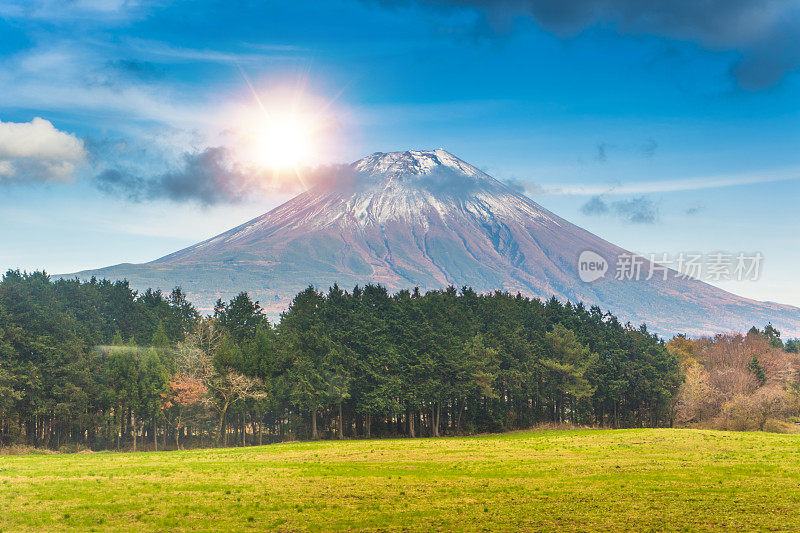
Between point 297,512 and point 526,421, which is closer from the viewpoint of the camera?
point 297,512

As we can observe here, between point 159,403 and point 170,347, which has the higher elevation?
point 170,347

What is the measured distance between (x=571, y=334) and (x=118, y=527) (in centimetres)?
6472

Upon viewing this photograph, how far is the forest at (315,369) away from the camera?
2469 inches

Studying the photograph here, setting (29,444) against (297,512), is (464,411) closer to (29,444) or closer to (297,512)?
(29,444)

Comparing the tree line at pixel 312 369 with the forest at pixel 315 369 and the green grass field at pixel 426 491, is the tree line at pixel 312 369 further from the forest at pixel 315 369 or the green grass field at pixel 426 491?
the green grass field at pixel 426 491

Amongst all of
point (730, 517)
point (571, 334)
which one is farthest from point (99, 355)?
point (730, 517)

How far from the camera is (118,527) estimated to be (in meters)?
22.0

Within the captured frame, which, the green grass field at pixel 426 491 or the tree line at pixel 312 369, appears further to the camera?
the tree line at pixel 312 369

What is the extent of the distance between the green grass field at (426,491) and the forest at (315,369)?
21358mm

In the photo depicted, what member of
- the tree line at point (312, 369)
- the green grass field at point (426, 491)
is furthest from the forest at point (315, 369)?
the green grass field at point (426, 491)

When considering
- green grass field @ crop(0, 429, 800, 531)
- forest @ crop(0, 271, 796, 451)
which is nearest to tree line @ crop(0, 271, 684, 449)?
forest @ crop(0, 271, 796, 451)

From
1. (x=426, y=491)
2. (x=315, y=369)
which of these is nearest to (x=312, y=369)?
(x=315, y=369)

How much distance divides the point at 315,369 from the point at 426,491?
40264mm

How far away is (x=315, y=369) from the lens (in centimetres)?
6712
